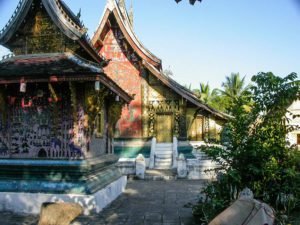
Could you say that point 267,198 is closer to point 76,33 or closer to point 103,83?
point 103,83

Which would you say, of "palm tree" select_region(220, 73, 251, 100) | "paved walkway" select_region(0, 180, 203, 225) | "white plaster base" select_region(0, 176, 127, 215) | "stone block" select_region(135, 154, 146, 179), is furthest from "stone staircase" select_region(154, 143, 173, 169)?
"palm tree" select_region(220, 73, 251, 100)

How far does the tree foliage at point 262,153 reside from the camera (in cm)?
679

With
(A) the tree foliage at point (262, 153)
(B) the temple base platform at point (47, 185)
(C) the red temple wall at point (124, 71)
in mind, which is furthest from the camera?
(C) the red temple wall at point (124, 71)

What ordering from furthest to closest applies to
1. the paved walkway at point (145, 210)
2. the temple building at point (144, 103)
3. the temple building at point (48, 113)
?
1. the temple building at point (144, 103)
2. the temple building at point (48, 113)
3. the paved walkway at point (145, 210)

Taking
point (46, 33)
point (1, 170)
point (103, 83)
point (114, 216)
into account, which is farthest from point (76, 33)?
point (114, 216)

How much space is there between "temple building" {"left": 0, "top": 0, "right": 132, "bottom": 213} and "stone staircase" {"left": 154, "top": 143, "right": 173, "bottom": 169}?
762cm

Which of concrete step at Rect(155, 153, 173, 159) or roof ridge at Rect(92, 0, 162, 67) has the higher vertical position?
roof ridge at Rect(92, 0, 162, 67)

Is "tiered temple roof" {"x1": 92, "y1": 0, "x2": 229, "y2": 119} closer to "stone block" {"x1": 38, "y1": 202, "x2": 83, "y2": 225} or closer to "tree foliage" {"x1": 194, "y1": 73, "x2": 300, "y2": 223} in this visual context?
"tree foliage" {"x1": 194, "y1": 73, "x2": 300, "y2": 223}

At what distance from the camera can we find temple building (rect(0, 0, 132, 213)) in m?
8.14

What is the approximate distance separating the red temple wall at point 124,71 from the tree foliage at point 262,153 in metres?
13.0

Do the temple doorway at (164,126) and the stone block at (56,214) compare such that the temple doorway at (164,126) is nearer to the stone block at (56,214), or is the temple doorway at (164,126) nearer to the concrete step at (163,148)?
the concrete step at (163,148)

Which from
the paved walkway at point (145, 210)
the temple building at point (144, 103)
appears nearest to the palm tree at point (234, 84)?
the temple building at point (144, 103)

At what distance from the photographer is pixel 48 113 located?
8766 mm

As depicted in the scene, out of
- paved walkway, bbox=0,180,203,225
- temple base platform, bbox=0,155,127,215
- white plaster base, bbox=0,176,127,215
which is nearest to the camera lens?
paved walkway, bbox=0,180,203,225
